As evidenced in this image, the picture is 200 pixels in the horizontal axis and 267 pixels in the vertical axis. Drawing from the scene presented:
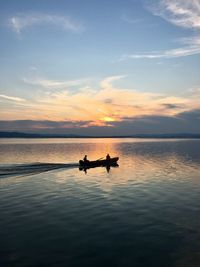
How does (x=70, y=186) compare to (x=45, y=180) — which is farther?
(x=45, y=180)

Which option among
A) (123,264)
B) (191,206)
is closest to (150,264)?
(123,264)

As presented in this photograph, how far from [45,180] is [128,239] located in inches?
1116

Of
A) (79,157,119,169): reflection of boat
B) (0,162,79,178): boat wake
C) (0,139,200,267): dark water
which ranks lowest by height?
(0,139,200,267): dark water

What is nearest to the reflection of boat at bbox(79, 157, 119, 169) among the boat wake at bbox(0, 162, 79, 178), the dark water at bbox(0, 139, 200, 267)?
the boat wake at bbox(0, 162, 79, 178)

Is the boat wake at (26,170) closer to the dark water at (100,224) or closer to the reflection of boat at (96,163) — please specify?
the reflection of boat at (96,163)

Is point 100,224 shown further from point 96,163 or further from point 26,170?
point 96,163

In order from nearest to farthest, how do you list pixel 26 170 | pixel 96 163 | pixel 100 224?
1. pixel 100 224
2. pixel 26 170
3. pixel 96 163

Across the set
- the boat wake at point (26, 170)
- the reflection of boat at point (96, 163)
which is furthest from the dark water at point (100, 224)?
the reflection of boat at point (96, 163)

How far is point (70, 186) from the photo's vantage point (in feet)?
138

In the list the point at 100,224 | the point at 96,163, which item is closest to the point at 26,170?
the point at 96,163

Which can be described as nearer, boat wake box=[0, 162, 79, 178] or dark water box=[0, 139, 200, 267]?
dark water box=[0, 139, 200, 267]

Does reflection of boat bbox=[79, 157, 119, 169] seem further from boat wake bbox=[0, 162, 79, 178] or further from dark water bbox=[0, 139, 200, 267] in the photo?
dark water bbox=[0, 139, 200, 267]

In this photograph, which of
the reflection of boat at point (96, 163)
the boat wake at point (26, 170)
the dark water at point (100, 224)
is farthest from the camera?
the reflection of boat at point (96, 163)

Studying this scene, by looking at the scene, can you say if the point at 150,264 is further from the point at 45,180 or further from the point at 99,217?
the point at 45,180
